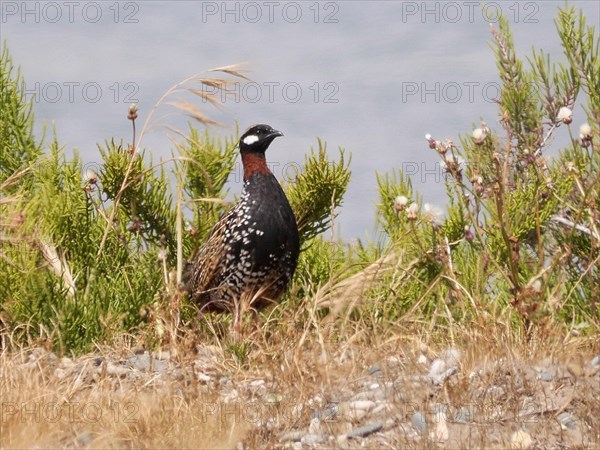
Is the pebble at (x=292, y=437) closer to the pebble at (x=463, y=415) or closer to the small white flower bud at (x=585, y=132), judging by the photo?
the pebble at (x=463, y=415)

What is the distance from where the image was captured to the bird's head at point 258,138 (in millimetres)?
7691

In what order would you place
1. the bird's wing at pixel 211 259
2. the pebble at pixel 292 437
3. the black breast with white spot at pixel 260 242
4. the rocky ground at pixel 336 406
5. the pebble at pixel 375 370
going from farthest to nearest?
the bird's wing at pixel 211 259, the black breast with white spot at pixel 260 242, the pebble at pixel 375 370, the pebble at pixel 292 437, the rocky ground at pixel 336 406

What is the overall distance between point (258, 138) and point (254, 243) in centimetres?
76

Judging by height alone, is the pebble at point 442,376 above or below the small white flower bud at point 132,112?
below

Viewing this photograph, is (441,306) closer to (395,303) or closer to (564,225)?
(395,303)

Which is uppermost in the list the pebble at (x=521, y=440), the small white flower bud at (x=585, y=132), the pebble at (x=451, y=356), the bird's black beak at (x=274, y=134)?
the bird's black beak at (x=274, y=134)

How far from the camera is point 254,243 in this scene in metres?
7.42

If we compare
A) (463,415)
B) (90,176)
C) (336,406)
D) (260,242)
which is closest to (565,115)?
(260,242)

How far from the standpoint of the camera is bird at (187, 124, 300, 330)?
7.42 metres

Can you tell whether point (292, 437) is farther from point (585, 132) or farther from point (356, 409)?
point (585, 132)

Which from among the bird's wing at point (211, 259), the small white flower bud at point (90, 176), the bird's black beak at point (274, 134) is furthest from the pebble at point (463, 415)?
the small white flower bud at point (90, 176)

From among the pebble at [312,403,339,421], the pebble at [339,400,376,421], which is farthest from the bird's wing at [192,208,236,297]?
the pebble at [339,400,376,421]

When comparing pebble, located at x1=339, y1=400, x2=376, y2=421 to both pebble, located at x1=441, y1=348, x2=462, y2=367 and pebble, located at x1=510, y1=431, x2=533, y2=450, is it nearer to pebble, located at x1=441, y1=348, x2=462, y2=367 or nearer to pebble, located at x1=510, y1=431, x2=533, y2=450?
pebble, located at x1=441, y1=348, x2=462, y2=367

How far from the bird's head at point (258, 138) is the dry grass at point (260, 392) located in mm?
1391
